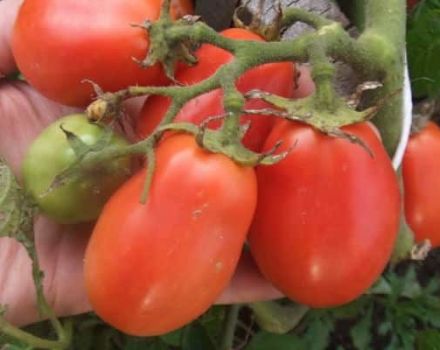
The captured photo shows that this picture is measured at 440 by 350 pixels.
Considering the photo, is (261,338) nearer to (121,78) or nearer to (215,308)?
(215,308)

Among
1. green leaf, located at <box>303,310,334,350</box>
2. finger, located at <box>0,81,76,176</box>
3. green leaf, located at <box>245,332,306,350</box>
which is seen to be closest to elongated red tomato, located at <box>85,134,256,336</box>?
finger, located at <box>0,81,76,176</box>

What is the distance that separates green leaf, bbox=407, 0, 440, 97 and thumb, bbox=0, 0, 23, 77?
19.7 inches

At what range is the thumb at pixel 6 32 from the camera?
0.99 metres

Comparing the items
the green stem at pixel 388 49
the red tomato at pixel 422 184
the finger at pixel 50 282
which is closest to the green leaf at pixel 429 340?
the red tomato at pixel 422 184

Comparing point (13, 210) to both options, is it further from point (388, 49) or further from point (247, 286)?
point (388, 49)

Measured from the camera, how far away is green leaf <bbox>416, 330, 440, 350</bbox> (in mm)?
1100

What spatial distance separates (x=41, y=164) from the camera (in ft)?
2.54

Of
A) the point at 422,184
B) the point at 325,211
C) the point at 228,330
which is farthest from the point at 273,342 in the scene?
the point at 325,211

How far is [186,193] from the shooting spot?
0.67m

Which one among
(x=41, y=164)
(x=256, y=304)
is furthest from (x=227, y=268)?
(x=256, y=304)

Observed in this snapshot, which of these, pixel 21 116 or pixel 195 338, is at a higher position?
pixel 21 116

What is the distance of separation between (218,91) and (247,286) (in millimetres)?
235

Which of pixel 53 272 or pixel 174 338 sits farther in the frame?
pixel 174 338

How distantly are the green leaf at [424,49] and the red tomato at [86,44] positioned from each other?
1.49ft
